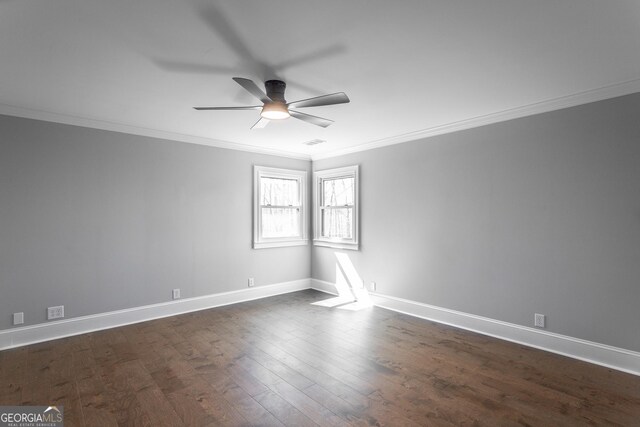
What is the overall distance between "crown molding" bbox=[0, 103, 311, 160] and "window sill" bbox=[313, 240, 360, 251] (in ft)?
5.89

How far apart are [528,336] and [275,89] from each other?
11.9ft

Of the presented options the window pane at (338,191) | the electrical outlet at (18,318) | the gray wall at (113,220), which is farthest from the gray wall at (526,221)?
the electrical outlet at (18,318)

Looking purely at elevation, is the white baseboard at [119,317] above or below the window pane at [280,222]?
below

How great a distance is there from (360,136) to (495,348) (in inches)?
124

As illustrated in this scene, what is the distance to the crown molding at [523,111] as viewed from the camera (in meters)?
2.88

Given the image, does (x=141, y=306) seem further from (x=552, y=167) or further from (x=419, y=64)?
(x=552, y=167)

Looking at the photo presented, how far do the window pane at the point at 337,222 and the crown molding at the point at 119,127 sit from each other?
1447 mm

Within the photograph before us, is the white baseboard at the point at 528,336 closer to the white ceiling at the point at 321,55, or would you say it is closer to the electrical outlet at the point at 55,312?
the white ceiling at the point at 321,55

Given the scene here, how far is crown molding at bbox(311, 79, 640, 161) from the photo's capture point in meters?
2.88

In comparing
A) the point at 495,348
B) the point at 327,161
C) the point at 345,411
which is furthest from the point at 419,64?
the point at 327,161

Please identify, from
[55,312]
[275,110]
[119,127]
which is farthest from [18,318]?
[275,110]

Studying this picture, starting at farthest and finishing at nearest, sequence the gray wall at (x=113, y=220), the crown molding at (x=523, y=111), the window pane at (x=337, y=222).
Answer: the window pane at (x=337, y=222), the gray wall at (x=113, y=220), the crown molding at (x=523, y=111)

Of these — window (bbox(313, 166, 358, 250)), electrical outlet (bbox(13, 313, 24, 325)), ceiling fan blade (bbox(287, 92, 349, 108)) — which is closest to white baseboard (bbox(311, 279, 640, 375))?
window (bbox(313, 166, 358, 250))

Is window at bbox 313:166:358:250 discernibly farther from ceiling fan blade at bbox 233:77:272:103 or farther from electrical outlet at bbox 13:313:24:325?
electrical outlet at bbox 13:313:24:325
